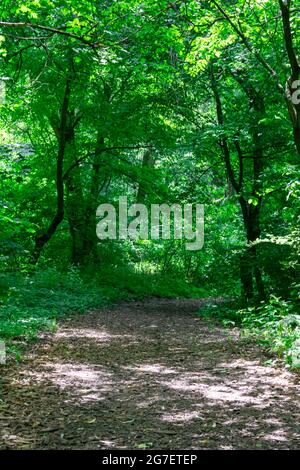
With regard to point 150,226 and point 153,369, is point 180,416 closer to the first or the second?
point 153,369

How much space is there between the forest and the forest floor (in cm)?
2

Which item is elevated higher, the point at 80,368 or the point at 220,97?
the point at 220,97

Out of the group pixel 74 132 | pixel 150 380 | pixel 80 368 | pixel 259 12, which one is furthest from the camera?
pixel 74 132

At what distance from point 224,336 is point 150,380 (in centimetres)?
300

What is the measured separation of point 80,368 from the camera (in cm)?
611

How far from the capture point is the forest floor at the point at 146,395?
3.88 m

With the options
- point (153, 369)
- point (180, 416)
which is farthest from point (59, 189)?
point (180, 416)

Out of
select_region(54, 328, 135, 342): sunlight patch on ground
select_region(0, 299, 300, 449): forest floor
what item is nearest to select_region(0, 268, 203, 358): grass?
select_region(54, 328, 135, 342): sunlight patch on ground

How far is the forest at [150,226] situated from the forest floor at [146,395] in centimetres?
2

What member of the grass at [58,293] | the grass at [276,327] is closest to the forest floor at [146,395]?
the grass at [276,327]

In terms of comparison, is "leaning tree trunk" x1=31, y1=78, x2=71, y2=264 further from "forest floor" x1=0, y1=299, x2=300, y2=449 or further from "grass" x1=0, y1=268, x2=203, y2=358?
"forest floor" x1=0, y1=299, x2=300, y2=449

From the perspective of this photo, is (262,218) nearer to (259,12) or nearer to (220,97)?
(220,97)
